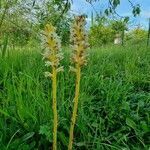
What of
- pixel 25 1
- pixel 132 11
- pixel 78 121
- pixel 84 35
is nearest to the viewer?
pixel 84 35

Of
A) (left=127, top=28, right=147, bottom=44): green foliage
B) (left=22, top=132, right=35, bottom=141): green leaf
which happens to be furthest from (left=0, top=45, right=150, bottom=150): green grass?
(left=127, top=28, right=147, bottom=44): green foliage

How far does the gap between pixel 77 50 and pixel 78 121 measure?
1187 millimetres

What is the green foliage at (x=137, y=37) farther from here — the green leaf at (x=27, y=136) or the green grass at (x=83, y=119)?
the green leaf at (x=27, y=136)

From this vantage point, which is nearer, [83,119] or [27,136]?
[27,136]

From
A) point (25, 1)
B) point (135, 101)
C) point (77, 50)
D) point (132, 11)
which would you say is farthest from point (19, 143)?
point (25, 1)

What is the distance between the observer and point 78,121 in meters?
2.89

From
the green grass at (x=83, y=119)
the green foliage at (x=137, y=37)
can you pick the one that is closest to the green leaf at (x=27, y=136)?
the green grass at (x=83, y=119)

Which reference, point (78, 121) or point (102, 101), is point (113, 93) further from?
point (78, 121)

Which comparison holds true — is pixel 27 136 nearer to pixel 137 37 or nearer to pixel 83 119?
pixel 83 119

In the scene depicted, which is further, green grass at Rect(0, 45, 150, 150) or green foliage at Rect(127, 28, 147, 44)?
green foliage at Rect(127, 28, 147, 44)

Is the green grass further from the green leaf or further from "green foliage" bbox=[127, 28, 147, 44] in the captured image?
"green foliage" bbox=[127, 28, 147, 44]

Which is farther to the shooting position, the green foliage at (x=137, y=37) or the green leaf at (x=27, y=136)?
the green foliage at (x=137, y=37)

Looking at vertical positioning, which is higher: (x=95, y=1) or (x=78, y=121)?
(x=95, y=1)

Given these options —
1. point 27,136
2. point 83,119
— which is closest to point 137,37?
point 83,119
